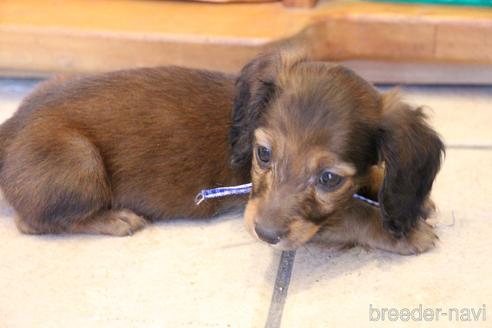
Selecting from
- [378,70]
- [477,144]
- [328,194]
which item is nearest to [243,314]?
[328,194]

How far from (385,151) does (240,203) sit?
2.17 feet

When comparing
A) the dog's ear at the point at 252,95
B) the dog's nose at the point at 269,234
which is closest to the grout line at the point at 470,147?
the dog's ear at the point at 252,95

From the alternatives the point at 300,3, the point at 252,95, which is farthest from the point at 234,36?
the point at 252,95

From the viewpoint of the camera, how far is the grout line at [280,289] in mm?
2196

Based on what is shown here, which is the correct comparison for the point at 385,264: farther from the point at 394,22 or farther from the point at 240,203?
the point at 394,22

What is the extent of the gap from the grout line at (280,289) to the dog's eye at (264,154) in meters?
0.42

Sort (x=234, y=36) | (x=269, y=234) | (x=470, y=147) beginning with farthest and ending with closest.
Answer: (x=234, y=36) < (x=470, y=147) < (x=269, y=234)

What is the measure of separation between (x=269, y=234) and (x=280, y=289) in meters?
0.32

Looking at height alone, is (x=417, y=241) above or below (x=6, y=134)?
below

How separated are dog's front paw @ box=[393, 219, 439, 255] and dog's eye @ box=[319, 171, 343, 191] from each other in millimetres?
387

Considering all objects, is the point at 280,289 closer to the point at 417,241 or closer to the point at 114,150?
the point at 417,241

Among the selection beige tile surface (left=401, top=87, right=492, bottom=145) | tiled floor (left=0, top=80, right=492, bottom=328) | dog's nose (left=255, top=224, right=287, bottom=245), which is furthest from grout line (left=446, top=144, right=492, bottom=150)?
dog's nose (left=255, top=224, right=287, bottom=245)

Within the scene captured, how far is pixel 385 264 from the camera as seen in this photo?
2.42 metres

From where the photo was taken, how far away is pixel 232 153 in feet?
8.13
